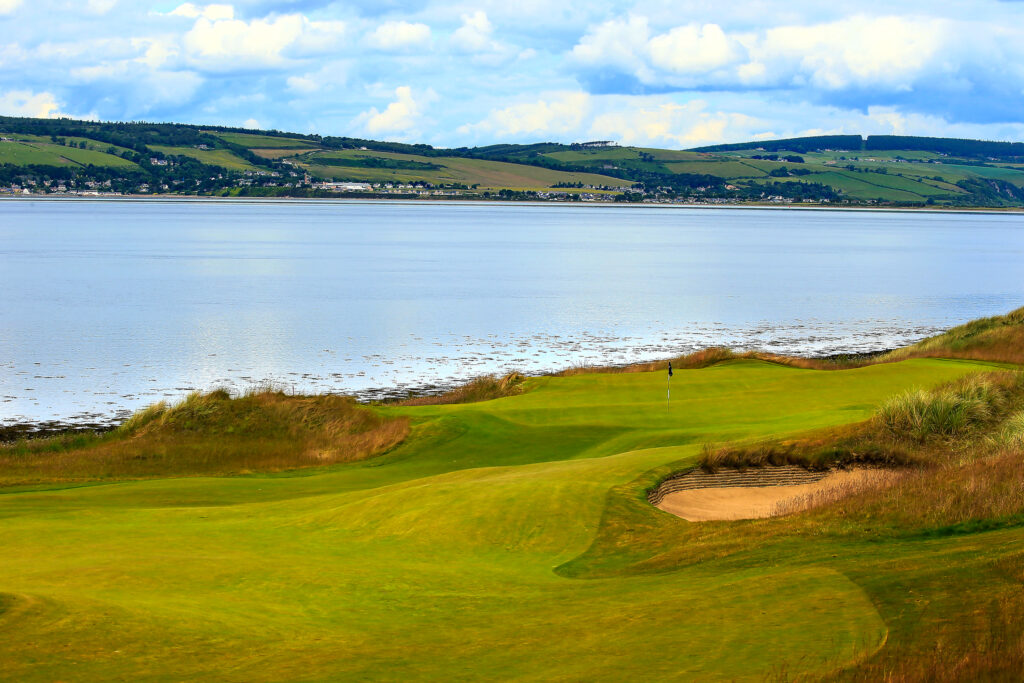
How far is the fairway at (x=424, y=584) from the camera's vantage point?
870cm

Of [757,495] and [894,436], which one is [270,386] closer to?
[757,495]

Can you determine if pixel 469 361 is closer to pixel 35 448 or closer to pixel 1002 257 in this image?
pixel 35 448

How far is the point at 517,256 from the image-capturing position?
118 meters

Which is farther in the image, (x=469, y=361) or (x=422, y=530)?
(x=469, y=361)

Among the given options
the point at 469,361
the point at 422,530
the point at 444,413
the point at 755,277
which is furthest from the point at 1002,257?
the point at 422,530

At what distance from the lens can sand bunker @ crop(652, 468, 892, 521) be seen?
638 inches

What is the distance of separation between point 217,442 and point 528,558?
52.9 ft

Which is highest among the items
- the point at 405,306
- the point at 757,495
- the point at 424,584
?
the point at 424,584

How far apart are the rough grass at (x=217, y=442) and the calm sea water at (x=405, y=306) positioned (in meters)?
6.23

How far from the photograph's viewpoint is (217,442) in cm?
2745

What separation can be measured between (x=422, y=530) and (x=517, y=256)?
104 metres

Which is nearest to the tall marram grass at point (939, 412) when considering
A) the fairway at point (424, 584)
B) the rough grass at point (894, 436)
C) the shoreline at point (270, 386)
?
the rough grass at point (894, 436)

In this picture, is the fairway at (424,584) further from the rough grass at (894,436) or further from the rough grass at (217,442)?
the rough grass at (217,442)

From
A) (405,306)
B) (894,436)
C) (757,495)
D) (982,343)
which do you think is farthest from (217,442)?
(405,306)
